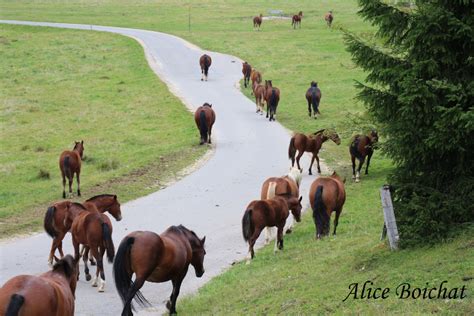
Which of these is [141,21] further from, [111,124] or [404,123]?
[404,123]

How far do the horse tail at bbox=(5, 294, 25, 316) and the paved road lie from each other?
3.79 metres

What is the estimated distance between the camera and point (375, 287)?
1012cm

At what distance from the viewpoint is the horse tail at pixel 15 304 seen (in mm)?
8442

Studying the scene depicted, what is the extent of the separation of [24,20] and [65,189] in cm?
6372

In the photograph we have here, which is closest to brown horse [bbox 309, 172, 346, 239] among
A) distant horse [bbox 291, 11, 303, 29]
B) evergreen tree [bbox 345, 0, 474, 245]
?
evergreen tree [bbox 345, 0, 474, 245]

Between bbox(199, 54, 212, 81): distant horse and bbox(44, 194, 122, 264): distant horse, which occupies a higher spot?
bbox(44, 194, 122, 264): distant horse

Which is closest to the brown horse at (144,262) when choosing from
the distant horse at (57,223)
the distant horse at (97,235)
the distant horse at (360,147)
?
the distant horse at (97,235)

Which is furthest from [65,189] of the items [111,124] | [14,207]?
[111,124]

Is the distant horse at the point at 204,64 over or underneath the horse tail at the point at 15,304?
underneath

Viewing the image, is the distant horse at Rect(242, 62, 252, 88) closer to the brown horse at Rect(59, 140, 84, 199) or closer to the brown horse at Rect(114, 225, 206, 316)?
the brown horse at Rect(59, 140, 84, 199)

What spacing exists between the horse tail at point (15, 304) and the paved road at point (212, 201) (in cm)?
379

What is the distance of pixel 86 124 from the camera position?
3472cm

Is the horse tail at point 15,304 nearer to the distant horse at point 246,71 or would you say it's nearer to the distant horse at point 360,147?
the distant horse at point 360,147

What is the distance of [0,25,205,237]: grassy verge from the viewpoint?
22.4m
